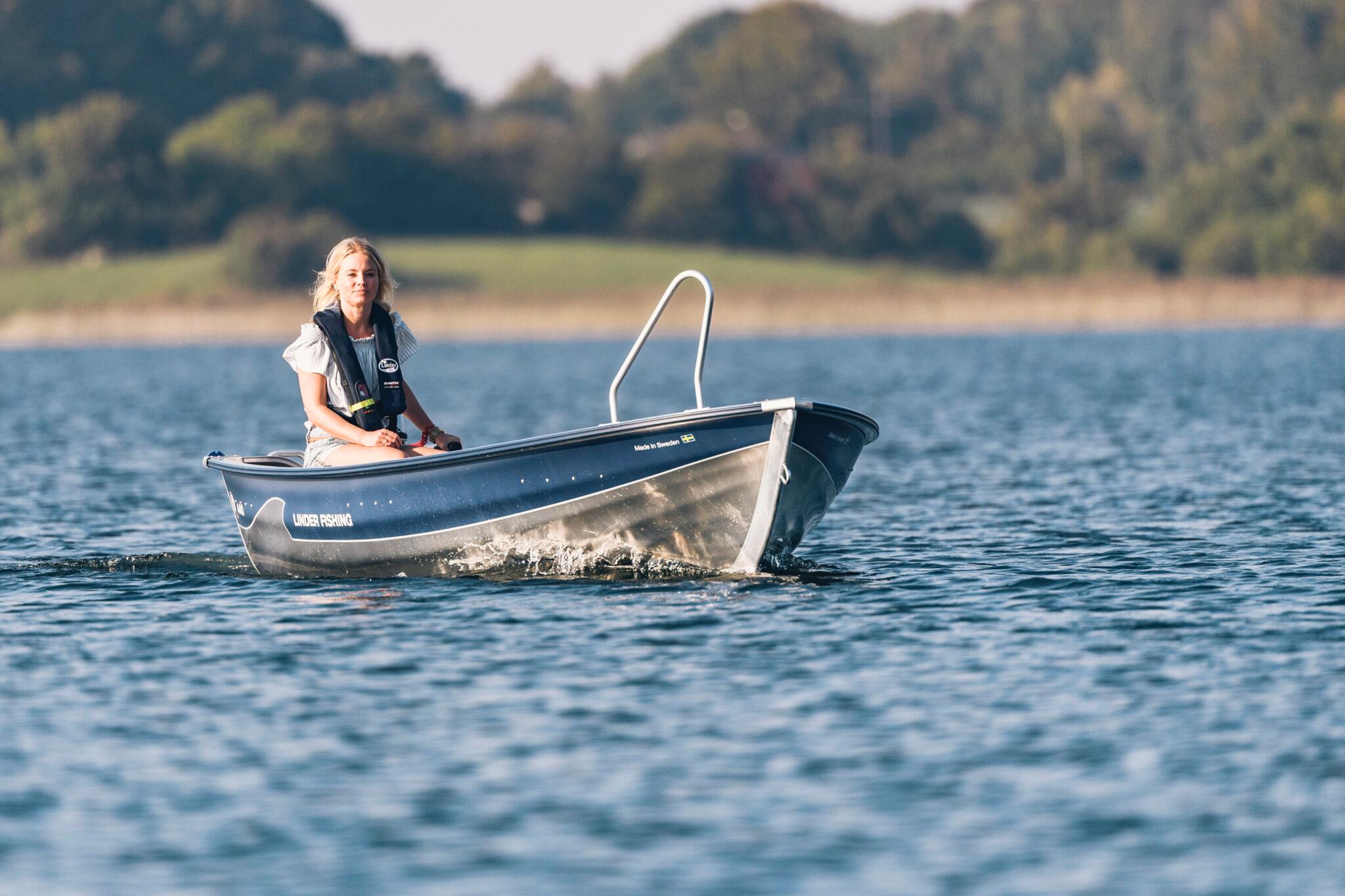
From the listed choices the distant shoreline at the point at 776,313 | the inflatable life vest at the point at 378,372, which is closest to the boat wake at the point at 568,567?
the inflatable life vest at the point at 378,372

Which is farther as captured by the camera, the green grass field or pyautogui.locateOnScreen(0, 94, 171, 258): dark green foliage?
pyautogui.locateOnScreen(0, 94, 171, 258): dark green foliage

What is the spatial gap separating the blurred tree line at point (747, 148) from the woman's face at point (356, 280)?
80664 millimetres

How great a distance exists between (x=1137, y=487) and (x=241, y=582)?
9.68m

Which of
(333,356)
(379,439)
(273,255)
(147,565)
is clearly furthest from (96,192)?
(379,439)

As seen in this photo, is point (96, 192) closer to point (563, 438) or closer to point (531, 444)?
point (531, 444)

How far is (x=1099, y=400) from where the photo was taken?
1364 inches

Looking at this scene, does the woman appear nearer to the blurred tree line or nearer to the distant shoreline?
the distant shoreline

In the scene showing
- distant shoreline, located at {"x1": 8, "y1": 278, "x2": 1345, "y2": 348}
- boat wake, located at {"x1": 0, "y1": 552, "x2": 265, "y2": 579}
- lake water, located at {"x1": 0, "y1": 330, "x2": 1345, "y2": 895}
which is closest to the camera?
lake water, located at {"x1": 0, "y1": 330, "x2": 1345, "y2": 895}

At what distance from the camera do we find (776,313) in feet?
228

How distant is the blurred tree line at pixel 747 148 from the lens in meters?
99.4

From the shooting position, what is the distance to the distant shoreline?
196 feet

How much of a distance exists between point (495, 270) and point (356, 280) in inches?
3403

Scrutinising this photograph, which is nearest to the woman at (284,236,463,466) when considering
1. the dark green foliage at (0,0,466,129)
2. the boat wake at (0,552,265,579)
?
the boat wake at (0,552,265,579)

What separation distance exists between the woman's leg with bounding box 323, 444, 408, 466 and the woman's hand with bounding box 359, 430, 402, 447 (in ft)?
0.09
